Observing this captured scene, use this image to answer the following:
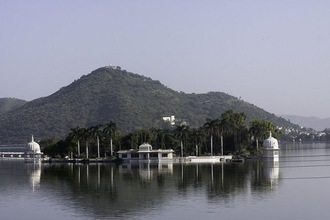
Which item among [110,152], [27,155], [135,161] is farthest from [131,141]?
[27,155]

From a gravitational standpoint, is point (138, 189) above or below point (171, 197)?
above

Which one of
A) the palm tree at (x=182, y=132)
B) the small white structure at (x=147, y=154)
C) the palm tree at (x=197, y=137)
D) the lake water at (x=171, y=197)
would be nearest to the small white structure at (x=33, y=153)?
the small white structure at (x=147, y=154)

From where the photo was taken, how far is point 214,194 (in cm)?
5828

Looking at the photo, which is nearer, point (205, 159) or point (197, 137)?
point (205, 159)

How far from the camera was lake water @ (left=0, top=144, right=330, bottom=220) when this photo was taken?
4694cm

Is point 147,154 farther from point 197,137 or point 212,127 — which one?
point 212,127

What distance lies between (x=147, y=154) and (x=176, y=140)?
14892 mm

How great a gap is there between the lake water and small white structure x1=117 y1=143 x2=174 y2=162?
37.7 m

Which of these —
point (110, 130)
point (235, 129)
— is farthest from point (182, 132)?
point (235, 129)

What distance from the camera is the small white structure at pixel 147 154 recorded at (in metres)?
120

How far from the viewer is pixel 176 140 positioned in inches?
5305

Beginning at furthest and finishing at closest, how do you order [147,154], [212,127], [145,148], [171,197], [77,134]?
[212,127] < [77,134] < [145,148] < [147,154] < [171,197]

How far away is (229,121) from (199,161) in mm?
23980

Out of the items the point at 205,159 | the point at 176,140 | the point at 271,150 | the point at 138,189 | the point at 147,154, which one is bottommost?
the point at 138,189
